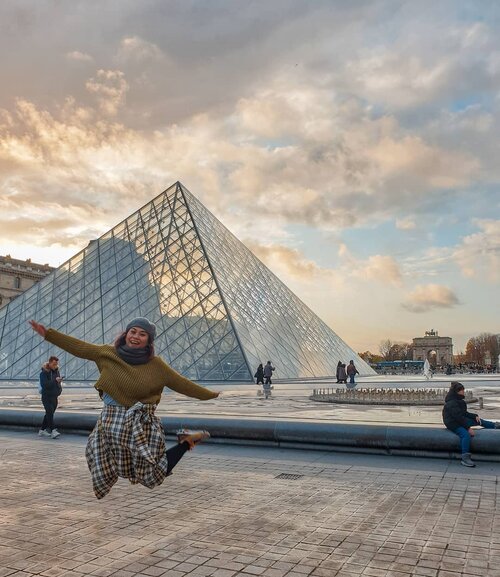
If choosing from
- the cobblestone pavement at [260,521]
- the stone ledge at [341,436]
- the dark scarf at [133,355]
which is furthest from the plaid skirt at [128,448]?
the stone ledge at [341,436]

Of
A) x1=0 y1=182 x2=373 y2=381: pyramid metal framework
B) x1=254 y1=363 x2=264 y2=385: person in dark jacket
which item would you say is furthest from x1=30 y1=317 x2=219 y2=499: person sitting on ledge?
x1=0 y1=182 x2=373 y2=381: pyramid metal framework

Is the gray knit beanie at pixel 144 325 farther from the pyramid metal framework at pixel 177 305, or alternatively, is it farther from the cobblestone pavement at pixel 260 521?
the pyramid metal framework at pixel 177 305

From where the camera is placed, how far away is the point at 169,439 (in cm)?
870

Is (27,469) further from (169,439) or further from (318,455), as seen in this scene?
(318,455)

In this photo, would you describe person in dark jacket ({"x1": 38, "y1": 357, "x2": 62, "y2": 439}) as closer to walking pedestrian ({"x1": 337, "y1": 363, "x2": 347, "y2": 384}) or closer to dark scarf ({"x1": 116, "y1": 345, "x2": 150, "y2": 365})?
dark scarf ({"x1": 116, "y1": 345, "x2": 150, "y2": 365})

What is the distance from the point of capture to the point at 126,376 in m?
3.71

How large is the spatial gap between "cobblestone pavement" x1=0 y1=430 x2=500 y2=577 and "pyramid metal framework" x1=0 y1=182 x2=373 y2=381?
2013 cm

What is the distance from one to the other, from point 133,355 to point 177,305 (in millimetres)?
27250

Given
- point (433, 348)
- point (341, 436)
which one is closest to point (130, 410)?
point (341, 436)

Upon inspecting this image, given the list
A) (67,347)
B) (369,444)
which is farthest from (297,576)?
(369,444)

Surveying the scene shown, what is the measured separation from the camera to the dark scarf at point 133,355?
3770mm

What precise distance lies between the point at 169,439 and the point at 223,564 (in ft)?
18.1

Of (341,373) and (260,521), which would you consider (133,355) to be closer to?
(260,521)

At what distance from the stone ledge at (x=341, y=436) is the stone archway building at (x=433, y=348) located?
127104 millimetres
